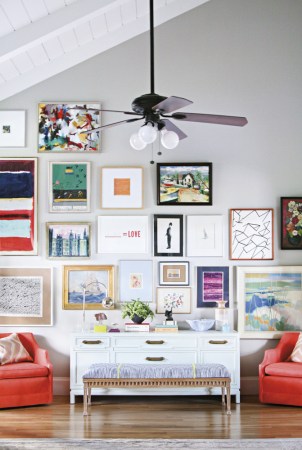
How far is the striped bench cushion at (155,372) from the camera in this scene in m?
4.96

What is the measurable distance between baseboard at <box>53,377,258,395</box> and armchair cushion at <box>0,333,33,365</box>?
44cm

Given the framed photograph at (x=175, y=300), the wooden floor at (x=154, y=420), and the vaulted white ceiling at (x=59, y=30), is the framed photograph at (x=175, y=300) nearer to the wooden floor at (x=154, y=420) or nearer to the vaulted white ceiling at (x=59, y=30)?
the wooden floor at (x=154, y=420)

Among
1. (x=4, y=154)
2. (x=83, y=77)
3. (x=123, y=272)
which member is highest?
(x=83, y=77)

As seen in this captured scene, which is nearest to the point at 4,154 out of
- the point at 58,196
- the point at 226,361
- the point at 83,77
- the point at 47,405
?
the point at 58,196

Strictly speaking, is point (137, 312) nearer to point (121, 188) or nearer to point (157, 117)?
point (121, 188)

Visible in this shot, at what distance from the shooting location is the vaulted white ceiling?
4.76m

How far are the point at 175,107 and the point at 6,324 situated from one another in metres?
3.20

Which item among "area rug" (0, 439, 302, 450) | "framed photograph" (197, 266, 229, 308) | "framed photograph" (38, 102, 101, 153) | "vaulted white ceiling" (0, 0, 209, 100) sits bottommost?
"area rug" (0, 439, 302, 450)

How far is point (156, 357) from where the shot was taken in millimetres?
5422

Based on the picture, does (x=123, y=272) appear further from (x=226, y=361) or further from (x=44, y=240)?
(x=226, y=361)

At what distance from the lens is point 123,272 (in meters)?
5.90

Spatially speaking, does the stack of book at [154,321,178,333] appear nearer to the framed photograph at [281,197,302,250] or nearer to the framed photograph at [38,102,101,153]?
the framed photograph at [281,197,302,250]

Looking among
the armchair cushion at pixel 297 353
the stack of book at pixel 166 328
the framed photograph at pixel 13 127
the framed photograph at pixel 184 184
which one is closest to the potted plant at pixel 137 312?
the stack of book at pixel 166 328

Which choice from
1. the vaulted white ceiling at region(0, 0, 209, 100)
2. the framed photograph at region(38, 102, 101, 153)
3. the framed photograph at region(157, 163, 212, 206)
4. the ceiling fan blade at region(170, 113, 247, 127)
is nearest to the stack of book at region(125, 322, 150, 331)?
the framed photograph at region(157, 163, 212, 206)
